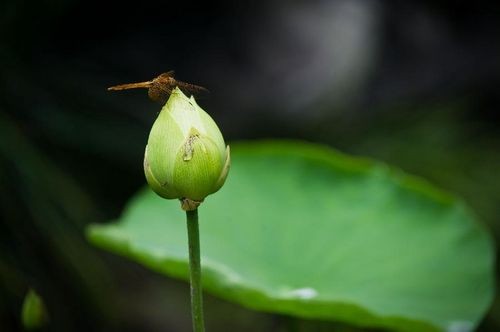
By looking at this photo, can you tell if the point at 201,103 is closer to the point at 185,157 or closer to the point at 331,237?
the point at 331,237

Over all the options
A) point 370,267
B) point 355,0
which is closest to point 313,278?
point 370,267

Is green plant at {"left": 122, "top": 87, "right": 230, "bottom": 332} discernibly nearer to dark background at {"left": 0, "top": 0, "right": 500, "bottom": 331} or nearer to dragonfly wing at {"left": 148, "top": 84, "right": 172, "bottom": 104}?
dragonfly wing at {"left": 148, "top": 84, "right": 172, "bottom": 104}

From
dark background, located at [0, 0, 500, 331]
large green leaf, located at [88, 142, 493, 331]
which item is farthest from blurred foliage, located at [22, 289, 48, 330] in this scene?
dark background, located at [0, 0, 500, 331]

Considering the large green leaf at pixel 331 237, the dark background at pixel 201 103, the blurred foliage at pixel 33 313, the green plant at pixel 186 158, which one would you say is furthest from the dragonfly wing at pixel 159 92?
the dark background at pixel 201 103

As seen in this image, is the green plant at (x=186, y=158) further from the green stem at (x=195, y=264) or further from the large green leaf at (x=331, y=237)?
the large green leaf at (x=331, y=237)

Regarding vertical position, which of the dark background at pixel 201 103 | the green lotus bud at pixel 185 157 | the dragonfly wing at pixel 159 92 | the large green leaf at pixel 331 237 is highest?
the dark background at pixel 201 103
